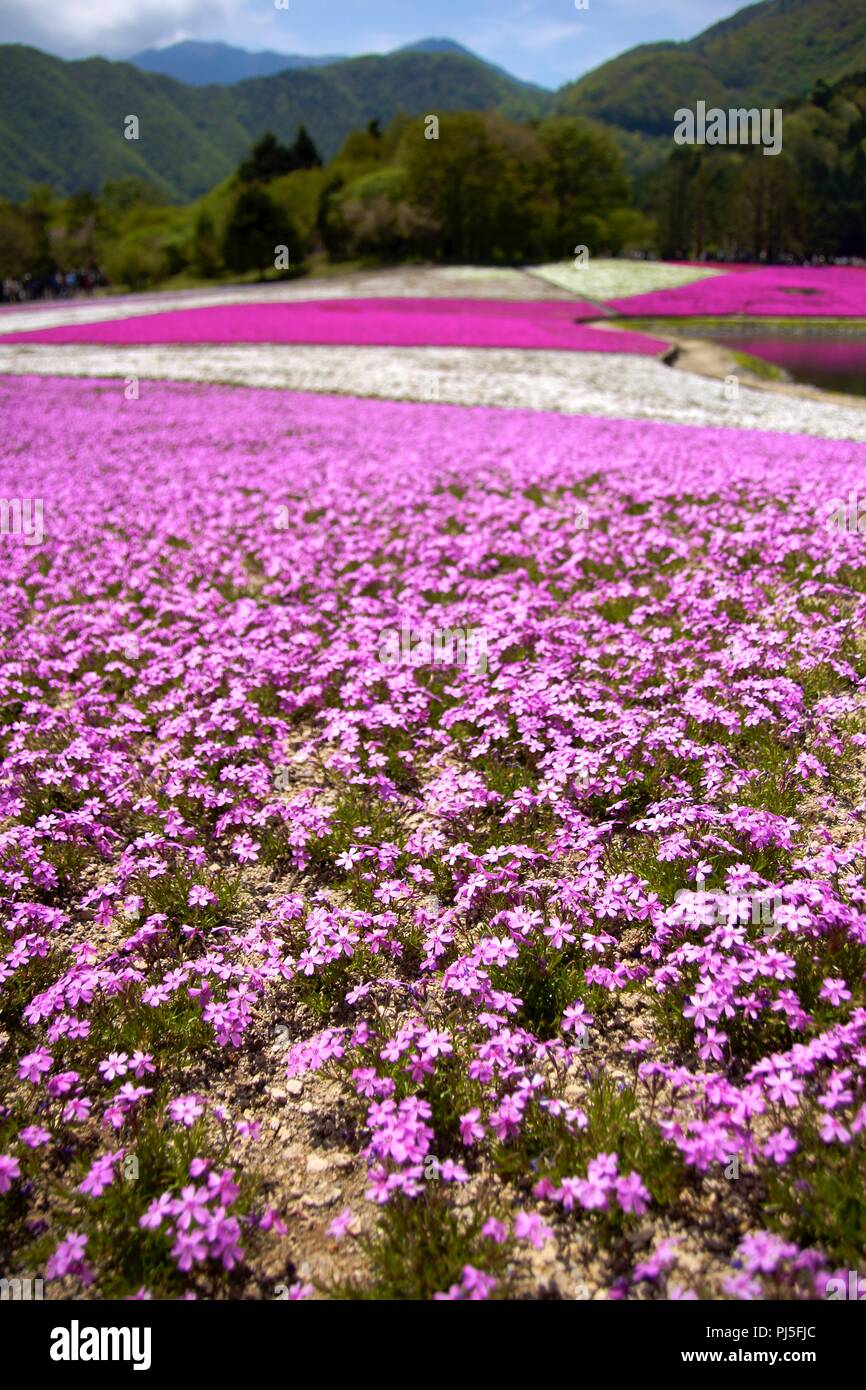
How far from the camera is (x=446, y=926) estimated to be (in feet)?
16.5

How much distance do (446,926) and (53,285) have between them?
161 meters

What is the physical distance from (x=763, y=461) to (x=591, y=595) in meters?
8.42

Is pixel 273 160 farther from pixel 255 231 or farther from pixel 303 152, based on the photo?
pixel 255 231

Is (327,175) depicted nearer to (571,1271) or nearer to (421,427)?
(421,427)

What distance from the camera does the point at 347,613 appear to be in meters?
9.62

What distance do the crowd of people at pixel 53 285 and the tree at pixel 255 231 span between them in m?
37.2

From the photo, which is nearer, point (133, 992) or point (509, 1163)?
point (509, 1163)

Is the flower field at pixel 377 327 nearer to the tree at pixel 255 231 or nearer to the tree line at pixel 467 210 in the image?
the tree at pixel 255 231

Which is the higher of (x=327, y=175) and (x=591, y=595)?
(x=327, y=175)

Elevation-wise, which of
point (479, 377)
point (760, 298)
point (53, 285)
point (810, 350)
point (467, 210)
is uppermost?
point (53, 285)

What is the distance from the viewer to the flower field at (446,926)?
11.1 feet

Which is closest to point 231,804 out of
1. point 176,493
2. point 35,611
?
point 35,611

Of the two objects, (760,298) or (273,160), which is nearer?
(760,298)

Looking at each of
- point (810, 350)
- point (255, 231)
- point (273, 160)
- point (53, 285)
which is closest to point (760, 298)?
point (810, 350)
